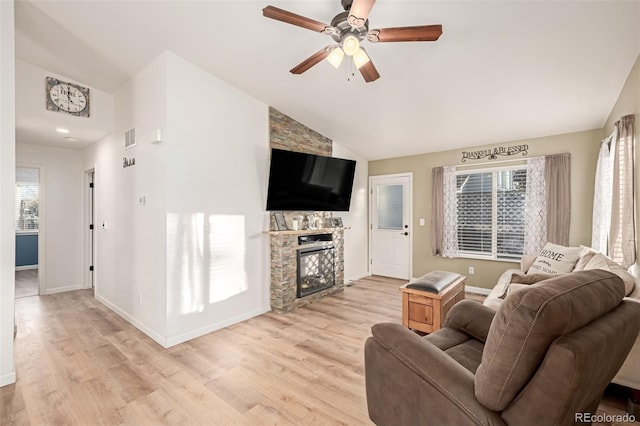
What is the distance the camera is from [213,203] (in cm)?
346

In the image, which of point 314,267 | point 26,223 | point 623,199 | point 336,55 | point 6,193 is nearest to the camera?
point 336,55

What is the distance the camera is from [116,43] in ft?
10.0

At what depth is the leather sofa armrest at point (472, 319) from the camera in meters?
1.93

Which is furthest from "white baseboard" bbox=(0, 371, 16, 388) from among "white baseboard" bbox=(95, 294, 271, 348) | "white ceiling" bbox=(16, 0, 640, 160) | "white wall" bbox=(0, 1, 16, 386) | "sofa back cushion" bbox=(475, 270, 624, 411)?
"sofa back cushion" bbox=(475, 270, 624, 411)

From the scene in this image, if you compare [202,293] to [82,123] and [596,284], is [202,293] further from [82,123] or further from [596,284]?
[596,284]

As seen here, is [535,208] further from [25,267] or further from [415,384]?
[25,267]

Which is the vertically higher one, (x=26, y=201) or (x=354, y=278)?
(x=26, y=201)

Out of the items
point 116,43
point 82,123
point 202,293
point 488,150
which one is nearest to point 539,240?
point 488,150

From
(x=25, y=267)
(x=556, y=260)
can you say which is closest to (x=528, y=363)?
(x=556, y=260)

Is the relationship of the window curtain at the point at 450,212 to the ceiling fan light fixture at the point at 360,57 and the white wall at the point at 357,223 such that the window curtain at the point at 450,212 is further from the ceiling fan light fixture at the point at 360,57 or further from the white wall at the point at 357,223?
the ceiling fan light fixture at the point at 360,57

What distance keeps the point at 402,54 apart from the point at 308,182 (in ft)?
7.00

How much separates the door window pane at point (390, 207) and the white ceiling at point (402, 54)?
1811 millimetres

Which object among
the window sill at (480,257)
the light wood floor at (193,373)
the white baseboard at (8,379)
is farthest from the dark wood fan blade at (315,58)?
the window sill at (480,257)

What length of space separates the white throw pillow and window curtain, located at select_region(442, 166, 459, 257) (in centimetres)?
144
